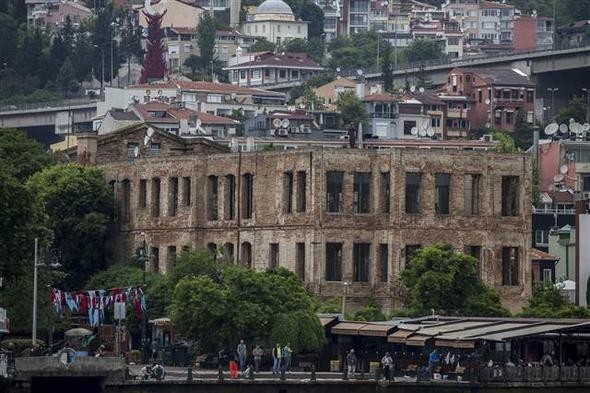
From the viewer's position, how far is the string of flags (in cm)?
12369

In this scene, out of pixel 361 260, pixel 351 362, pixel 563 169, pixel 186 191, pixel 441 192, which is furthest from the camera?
pixel 563 169

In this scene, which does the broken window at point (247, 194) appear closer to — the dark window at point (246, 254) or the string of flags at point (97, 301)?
the dark window at point (246, 254)

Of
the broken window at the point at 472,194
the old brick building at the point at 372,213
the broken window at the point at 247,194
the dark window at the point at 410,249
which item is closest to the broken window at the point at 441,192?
the old brick building at the point at 372,213

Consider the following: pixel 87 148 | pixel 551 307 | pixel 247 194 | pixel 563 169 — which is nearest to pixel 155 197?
pixel 247 194

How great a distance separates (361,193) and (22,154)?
27085 mm

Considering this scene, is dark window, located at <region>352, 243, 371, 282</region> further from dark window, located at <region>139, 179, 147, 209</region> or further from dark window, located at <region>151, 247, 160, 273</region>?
dark window, located at <region>139, 179, 147, 209</region>

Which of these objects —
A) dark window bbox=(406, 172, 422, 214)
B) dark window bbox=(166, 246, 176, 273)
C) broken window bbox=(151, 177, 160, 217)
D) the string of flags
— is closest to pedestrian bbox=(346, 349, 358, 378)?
the string of flags

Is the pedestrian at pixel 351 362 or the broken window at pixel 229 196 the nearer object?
the pedestrian at pixel 351 362

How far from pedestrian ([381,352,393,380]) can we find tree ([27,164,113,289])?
32.7 m

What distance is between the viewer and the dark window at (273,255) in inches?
5138

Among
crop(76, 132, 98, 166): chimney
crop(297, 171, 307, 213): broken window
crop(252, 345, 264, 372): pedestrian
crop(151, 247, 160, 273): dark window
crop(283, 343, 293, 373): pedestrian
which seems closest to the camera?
crop(283, 343, 293, 373): pedestrian

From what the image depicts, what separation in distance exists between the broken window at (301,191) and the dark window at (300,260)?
1552 millimetres

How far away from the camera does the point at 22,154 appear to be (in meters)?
150

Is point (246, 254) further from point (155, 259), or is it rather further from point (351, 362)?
point (351, 362)
